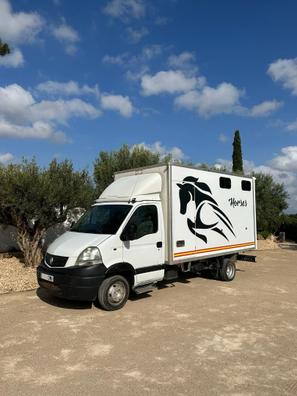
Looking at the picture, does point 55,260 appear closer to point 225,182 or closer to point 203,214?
point 203,214

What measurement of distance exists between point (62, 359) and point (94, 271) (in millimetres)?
2199

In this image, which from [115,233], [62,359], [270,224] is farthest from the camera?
[270,224]

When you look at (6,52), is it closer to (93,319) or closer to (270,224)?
(93,319)

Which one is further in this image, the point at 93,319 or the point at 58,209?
the point at 58,209

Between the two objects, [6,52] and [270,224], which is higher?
[6,52]

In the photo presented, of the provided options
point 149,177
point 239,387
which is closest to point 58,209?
point 149,177

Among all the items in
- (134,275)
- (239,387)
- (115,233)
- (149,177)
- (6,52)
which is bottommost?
(239,387)

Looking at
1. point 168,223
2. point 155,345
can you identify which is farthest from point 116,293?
point 155,345

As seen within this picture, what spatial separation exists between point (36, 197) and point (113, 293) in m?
5.03

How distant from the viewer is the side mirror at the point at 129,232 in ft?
25.9

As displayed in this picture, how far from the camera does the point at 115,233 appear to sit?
Answer: 25.8 ft

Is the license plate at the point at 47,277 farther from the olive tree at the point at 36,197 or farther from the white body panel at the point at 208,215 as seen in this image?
the olive tree at the point at 36,197

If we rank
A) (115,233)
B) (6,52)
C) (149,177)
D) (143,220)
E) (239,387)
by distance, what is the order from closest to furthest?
(239,387), (115,233), (143,220), (149,177), (6,52)

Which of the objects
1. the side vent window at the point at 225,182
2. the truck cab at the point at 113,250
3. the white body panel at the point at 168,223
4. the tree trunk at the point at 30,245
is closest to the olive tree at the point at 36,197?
the tree trunk at the point at 30,245
